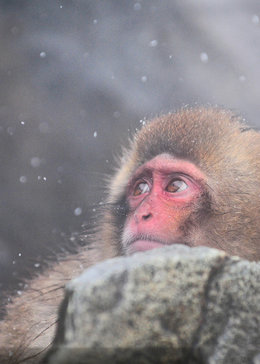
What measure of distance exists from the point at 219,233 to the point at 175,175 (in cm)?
40

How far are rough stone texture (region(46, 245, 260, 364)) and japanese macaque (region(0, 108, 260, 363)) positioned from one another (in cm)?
103

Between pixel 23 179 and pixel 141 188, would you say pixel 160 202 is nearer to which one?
pixel 141 188

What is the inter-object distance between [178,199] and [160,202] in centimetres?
10

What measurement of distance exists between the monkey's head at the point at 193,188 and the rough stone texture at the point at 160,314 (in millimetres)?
1157

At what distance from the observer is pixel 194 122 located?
11.0 ft

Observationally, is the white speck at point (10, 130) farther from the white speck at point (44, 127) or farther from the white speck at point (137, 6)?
the white speck at point (137, 6)

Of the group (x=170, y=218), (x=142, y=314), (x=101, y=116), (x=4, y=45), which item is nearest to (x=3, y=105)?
(x=4, y=45)

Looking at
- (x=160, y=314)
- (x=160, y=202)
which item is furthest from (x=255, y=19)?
(x=160, y=314)

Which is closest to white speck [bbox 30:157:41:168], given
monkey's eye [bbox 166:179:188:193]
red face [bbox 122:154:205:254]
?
red face [bbox 122:154:205:254]

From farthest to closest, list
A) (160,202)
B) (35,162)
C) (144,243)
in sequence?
(35,162), (160,202), (144,243)

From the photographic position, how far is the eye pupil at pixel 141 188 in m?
3.25

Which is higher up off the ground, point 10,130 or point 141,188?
point 141,188

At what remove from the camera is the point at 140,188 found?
329cm

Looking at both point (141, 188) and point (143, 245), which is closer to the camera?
point (143, 245)
